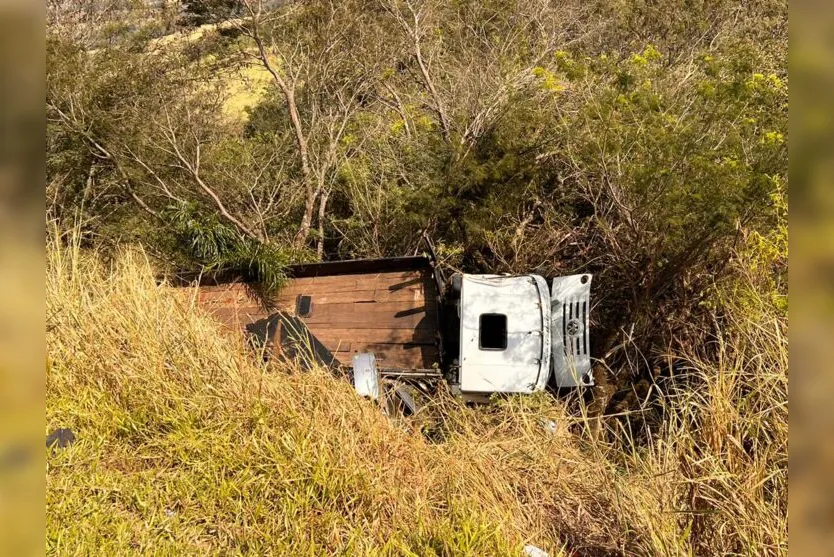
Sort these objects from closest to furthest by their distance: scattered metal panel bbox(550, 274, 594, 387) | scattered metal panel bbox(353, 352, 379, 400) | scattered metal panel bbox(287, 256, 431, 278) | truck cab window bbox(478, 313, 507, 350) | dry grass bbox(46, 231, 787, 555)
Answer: dry grass bbox(46, 231, 787, 555) → scattered metal panel bbox(353, 352, 379, 400) → scattered metal panel bbox(550, 274, 594, 387) → truck cab window bbox(478, 313, 507, 350) → scattered metal panel bbox(287, 256, 431, 278)

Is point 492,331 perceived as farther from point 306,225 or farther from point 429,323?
point 306,225

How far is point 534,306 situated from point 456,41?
848cm

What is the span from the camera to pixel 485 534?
104 inches

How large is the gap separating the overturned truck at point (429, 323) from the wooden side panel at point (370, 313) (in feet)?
0.05

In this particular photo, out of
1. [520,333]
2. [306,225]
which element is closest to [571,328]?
[520,333]

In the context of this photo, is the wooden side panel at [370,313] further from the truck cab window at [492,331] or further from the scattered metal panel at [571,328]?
the scattered metal panel at [571,328]

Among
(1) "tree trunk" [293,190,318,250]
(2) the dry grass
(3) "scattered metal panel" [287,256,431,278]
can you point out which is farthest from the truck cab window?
(1) "tree trunk" [293,190,318,250]

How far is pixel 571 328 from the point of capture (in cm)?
663

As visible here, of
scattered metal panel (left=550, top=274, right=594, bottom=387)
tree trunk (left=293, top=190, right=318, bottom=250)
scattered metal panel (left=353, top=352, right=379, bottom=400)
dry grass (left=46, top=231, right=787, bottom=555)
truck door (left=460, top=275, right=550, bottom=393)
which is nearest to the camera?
dry grass (left=46, top=231, right=787, bottom=555)

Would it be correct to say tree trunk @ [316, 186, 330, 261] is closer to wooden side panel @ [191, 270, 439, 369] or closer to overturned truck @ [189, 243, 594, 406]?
overturned truck @ [189, 243, 594, 406]

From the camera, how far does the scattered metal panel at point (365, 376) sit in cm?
516

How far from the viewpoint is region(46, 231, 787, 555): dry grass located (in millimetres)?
2566

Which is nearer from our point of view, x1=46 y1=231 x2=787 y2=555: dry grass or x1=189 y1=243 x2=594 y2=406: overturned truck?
x1=46 y1=231 x2=787 y2=555: dry grass
